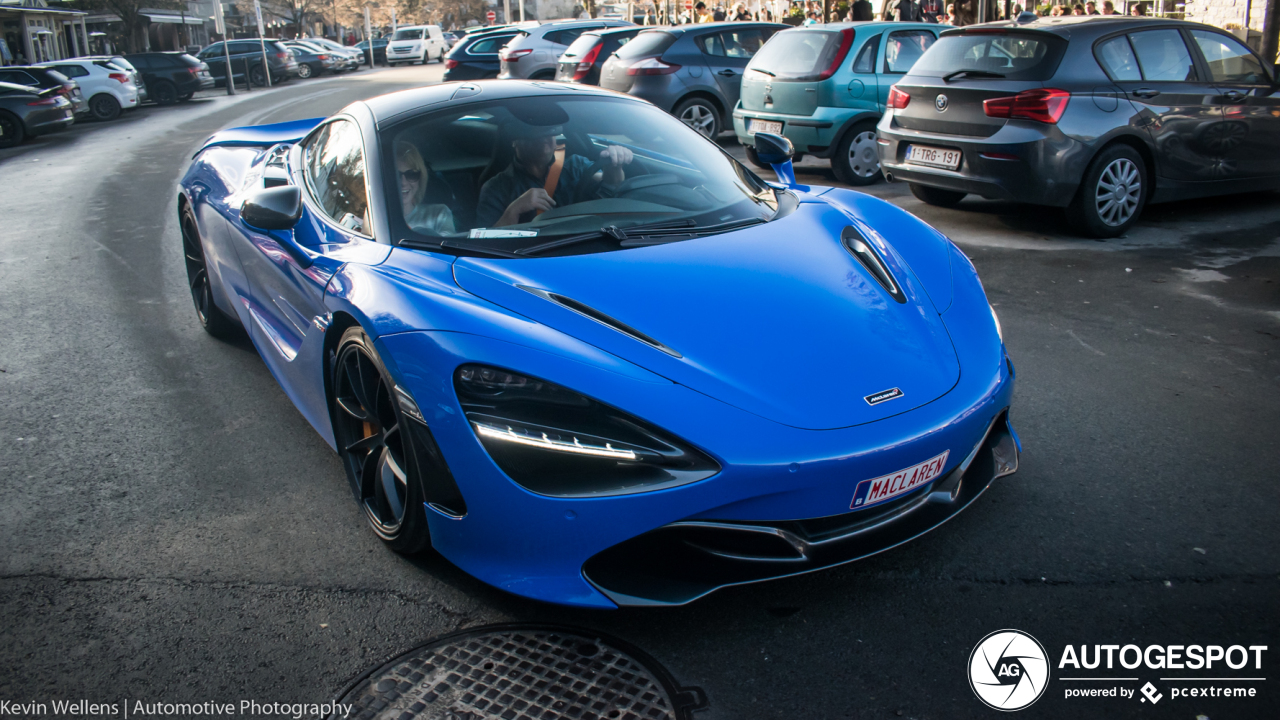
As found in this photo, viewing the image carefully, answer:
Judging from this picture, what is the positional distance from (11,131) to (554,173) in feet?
58.1

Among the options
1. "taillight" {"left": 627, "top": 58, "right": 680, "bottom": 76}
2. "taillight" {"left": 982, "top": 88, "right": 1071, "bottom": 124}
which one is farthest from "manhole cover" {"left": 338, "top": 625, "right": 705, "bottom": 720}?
"taillight" {"left": 627, "top": 58, "right": 680, "bottom": 76}

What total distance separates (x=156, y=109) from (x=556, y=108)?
80.9ft

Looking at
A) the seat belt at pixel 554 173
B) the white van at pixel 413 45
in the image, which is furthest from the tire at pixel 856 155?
the white van at pixel 413 45

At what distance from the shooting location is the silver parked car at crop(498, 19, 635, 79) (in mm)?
18703

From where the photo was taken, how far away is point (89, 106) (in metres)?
21.5

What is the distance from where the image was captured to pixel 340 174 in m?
3.62

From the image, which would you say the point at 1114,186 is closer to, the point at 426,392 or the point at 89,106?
the point at 426,392

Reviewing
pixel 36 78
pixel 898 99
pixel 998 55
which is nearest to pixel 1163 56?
pixel 998 55

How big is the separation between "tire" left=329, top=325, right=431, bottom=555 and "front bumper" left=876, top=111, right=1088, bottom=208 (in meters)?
5.19

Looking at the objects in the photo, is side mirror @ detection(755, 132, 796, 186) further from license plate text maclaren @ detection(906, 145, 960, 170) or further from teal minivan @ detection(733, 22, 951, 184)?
teal minivan @ detection(733, 22, 951, 184)

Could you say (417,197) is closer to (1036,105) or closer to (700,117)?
(1036,105)

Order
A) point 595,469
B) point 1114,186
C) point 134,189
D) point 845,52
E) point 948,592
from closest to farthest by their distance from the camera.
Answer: point 595,469, point 948,592, point 1114,186, point 845,52, point 134,189

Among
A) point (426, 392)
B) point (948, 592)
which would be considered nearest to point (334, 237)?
point (426, 392)

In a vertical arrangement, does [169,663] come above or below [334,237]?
below
